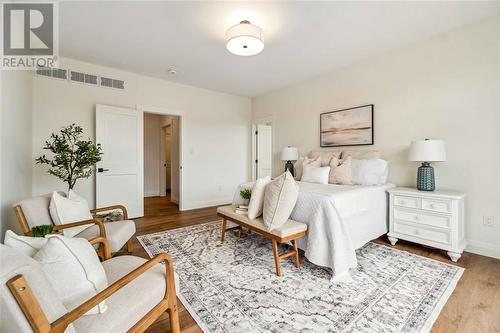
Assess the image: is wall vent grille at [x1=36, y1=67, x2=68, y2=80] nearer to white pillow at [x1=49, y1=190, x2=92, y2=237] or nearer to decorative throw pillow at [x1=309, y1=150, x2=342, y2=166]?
white pillow at [x1=49, y1=190, x2=92, y2=237]

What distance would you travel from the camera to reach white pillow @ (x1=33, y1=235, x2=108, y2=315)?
953mm

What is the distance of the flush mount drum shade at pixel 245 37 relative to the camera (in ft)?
7.59

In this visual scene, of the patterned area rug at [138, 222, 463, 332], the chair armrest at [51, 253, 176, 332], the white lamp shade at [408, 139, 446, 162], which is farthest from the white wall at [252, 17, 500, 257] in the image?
the chair armrest at [51, 253, 176, 332]

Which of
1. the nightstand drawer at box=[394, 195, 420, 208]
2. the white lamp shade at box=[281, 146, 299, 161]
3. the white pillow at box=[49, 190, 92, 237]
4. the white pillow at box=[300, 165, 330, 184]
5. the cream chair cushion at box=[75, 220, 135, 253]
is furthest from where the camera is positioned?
the white lamp shade at box=[281, 146, 299, 161]

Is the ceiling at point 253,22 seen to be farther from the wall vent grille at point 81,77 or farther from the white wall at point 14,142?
the white wall at point 14,142

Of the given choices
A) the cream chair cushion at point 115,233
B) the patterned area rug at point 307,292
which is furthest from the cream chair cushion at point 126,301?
the cream chair cushion at point 115,233

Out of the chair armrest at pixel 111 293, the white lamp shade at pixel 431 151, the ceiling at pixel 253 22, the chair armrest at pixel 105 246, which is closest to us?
the chair armrest at pixel 111 293

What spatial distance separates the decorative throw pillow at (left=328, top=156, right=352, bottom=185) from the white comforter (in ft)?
2.35

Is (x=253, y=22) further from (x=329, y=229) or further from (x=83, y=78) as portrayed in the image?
(x=83, y=78)

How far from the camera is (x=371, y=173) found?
3.00 meters

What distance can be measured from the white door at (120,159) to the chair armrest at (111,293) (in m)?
3.16

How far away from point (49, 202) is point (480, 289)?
4.00 m

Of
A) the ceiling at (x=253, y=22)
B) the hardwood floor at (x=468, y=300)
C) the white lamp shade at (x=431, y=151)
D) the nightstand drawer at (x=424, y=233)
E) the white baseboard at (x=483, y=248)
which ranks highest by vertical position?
the ceiling at (x=253, y=22)

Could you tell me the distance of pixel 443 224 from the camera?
95.3 inches
